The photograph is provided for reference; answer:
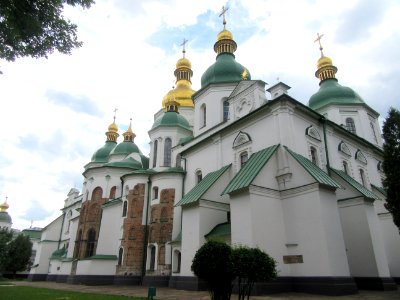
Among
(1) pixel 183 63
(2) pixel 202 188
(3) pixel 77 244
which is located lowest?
(3) pixel 77 244

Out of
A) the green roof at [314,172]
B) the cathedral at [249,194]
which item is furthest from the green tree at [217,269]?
the green roof at [314,172]

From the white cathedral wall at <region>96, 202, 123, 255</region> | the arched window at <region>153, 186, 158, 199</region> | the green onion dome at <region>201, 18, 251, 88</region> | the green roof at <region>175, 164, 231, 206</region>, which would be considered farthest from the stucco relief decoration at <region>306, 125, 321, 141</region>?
the white cathedral wall at <region>96, 202, 123, 255</region>

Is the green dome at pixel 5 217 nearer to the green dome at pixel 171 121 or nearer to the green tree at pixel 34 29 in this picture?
the green dome at pixel 171 121

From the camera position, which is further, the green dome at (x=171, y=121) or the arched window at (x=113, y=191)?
the arched window at (x=113, y=191)

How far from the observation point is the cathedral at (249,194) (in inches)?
551

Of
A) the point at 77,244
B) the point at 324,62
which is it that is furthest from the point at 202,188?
the point at 324,62

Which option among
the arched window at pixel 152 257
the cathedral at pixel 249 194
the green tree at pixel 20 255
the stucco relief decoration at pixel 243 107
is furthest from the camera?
the green tree at pixel 20 255

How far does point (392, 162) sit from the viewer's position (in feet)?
39.4

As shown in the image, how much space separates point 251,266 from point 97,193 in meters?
24.3

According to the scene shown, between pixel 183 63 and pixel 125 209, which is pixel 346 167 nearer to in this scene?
pixel 125 209

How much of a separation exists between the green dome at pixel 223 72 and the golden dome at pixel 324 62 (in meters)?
9.83

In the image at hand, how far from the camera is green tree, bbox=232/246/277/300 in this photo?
8.63m

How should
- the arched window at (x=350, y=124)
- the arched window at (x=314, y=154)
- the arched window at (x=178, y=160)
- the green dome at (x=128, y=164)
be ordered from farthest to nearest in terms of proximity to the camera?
1. the green dome at (x=128, y=164)
2. the arched window at (x=350, y=124)
3. the arched window at (x=178, y=160)
4. the arched window at (x=314, y=154)

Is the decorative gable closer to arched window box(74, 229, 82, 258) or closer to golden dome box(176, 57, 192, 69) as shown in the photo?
arched window box(74, 229, 82, 258)
